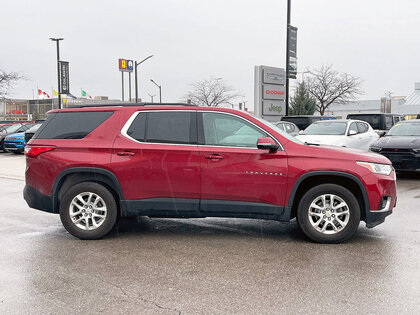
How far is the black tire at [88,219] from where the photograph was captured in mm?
5613

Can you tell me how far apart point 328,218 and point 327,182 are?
46cm

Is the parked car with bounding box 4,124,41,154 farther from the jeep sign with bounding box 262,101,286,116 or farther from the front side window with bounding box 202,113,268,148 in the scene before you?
the front side window with bounding box 202,113,268,148

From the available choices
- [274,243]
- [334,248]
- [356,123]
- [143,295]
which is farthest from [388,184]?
[356,123]

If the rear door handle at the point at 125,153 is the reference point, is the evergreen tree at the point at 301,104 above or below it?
above

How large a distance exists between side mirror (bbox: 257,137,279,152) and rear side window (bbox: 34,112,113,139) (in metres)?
2.03

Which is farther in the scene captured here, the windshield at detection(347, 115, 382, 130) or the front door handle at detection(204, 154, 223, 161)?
the windshield at detection(347, 115, 382, 130)

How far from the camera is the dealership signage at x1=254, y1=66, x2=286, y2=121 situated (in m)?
23.7

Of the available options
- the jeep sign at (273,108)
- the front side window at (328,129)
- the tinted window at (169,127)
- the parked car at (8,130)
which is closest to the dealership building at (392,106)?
the jeep sign at (273,108)

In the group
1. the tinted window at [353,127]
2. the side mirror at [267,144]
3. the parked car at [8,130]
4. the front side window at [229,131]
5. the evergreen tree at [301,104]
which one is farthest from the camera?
the evergreen tree at [301,104]

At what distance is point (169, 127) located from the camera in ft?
18.5

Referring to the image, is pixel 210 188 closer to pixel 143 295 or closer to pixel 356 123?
pixel 143 295

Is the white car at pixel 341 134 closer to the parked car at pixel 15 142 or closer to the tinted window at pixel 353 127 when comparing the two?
the tinted window at pixel 353 127

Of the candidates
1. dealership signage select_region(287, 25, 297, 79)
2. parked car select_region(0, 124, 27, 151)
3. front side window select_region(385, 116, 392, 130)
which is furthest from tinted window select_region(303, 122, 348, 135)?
parked car select_region(0, 124, 27, 151)

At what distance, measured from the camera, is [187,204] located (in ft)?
18.1
